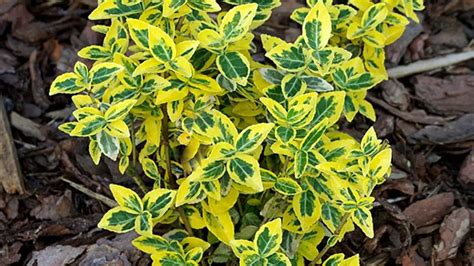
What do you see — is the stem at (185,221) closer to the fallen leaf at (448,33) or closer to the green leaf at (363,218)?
the green leaf at (363,218)

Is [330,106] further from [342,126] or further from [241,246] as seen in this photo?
[342,126]

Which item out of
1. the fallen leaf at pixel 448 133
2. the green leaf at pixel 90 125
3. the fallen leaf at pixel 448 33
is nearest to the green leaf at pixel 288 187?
the green leaf at pixel 90 125

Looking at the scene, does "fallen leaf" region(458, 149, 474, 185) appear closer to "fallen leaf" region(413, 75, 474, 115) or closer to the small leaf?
"fallen leaf" region(413, 75, 474, 115)

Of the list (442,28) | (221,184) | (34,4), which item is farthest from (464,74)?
(34,4)

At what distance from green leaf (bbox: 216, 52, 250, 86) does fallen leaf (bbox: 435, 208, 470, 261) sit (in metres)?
1.00

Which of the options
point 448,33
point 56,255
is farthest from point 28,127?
point 448,33

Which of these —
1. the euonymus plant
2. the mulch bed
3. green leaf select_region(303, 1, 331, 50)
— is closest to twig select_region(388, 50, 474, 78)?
the mulch bed

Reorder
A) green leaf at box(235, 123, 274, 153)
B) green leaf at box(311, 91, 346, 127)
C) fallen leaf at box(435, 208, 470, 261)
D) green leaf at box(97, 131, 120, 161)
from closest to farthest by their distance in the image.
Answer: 1. green leaf at box(235, 123, 274, 153)
2. green leaf at box(97, 131, 120, 161)
3. green leaf at box(311, 91, 346, 127)
4. fallen leaf at box(435, 208, 470, 261)

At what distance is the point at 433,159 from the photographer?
2760 millimetres

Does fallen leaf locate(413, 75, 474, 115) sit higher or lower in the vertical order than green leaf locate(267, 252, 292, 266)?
lower

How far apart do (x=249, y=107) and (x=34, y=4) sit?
1495 millimetres

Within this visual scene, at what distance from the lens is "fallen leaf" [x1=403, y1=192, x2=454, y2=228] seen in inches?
99.4

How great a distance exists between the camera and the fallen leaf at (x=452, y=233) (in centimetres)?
242

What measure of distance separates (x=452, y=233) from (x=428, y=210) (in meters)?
0.13
